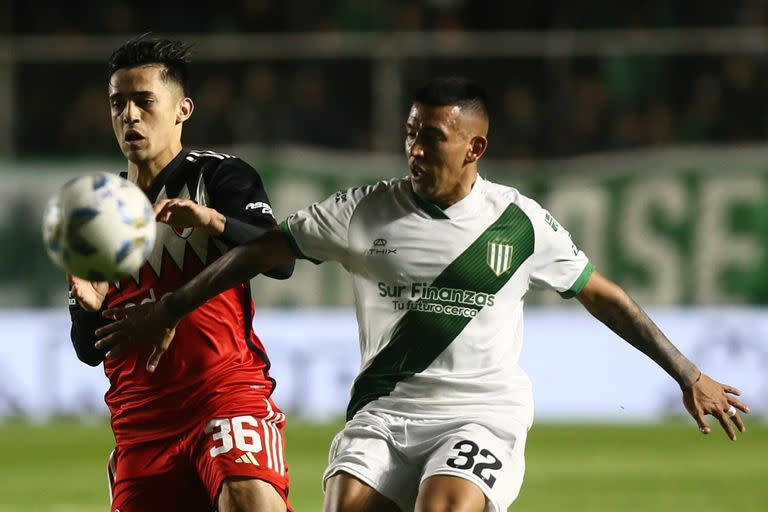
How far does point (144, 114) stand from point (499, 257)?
1508 mm

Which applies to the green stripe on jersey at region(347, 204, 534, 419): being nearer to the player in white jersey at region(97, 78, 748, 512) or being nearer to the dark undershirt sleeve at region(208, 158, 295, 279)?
the player in white jersey at region(97, 78, 748, 512)

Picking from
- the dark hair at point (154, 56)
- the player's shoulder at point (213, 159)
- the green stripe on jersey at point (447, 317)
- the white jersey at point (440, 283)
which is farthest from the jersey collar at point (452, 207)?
the dark hair at point (154, 56)

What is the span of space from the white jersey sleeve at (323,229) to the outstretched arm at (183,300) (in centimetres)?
6

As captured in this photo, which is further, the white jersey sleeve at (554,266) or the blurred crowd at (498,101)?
the blurred crowd at (498,101)

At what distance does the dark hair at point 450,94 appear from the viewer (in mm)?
5273

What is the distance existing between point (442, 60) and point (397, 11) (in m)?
1.90

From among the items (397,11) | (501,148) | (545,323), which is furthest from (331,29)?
(545,323)

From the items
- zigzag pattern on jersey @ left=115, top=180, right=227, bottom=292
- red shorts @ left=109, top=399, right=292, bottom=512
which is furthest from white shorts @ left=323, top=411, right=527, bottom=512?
zigzag pattern on jersey @ left=115, top=180, right=227, bottom=292

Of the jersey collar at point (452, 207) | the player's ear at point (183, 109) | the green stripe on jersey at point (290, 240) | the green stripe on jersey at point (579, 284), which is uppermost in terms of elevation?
the player's ear at point (183, 109)

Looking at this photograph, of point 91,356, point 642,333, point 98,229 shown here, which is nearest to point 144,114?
point 98,229

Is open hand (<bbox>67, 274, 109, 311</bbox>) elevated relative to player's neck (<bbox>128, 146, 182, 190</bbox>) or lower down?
lower down

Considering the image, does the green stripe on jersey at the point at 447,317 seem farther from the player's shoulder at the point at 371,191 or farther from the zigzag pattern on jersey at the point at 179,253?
the zigzag pattern on jersey at the point at 179,253

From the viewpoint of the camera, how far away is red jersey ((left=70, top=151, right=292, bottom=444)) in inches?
212

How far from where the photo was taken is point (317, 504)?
373 inches
